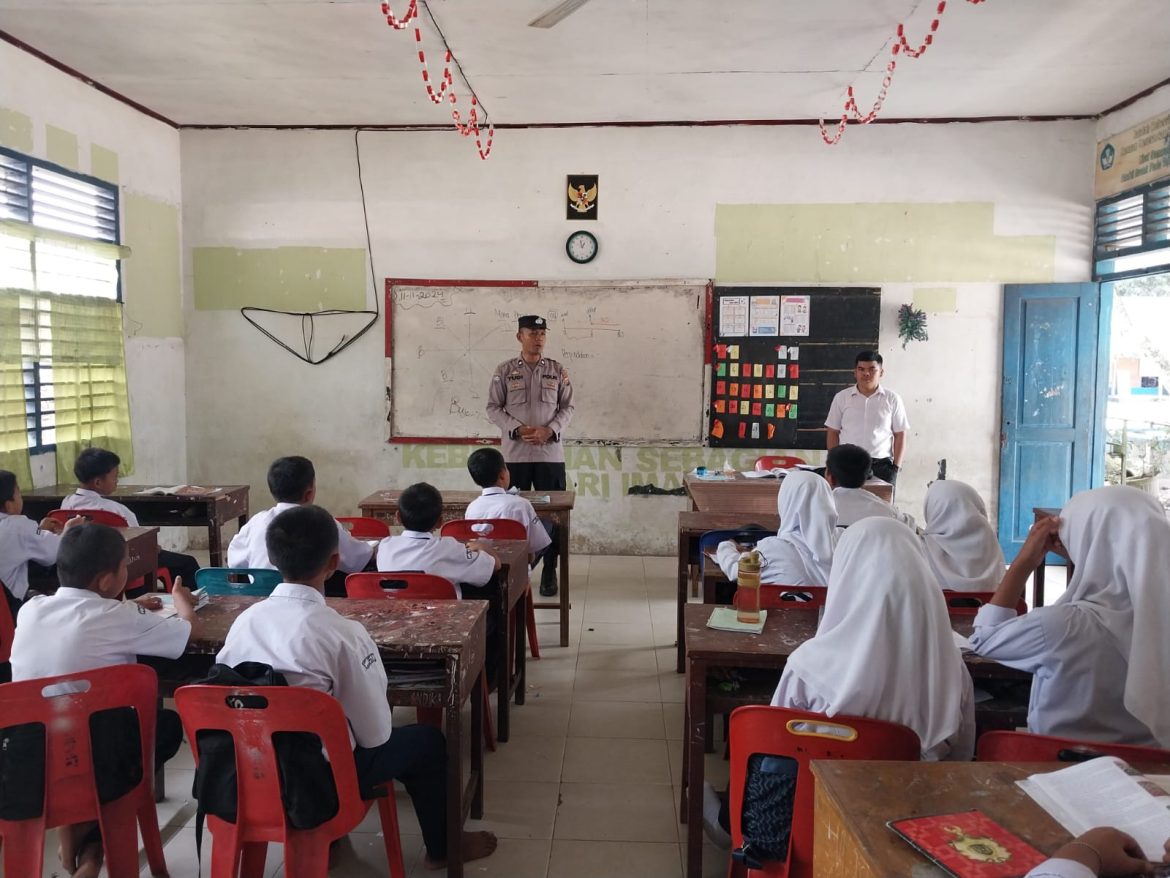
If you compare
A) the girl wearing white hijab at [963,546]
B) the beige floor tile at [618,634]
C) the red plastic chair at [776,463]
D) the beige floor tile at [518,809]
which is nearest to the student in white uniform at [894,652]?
the beige floor tile at [518,809]

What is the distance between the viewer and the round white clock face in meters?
6.35

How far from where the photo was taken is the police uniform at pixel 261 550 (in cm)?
317

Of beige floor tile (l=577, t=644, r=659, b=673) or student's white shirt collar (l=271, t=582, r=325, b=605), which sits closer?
student's white shirt collar (l=271, t=582, r=325, b=605)

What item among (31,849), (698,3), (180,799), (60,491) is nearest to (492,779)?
(180,799)

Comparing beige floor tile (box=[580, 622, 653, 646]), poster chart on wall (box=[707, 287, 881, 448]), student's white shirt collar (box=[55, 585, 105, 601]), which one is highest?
poster chart on wall (box=[707, 287, 881, 448])

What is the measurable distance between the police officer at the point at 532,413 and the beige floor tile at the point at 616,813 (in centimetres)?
270

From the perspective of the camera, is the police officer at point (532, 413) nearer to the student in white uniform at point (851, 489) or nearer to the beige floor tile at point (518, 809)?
the student in white uniform at point (851, 489)

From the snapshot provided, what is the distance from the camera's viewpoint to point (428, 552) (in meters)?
2.98

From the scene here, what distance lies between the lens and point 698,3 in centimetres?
417

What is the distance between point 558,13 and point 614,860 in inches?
137

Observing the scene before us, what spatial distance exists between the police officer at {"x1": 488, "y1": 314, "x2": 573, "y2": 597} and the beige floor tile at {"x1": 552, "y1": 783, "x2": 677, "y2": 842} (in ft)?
8.87

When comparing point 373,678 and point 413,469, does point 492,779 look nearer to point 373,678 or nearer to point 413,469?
point 373,678

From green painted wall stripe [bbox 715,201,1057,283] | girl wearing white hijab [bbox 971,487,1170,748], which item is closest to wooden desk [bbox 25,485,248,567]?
green painted wall stripe [bbox 715,201,1057,283]

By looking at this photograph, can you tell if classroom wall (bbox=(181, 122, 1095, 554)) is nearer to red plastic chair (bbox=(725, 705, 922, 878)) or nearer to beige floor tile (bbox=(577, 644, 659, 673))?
beige floor tile (bbox=(577, 644, 659, 673))
